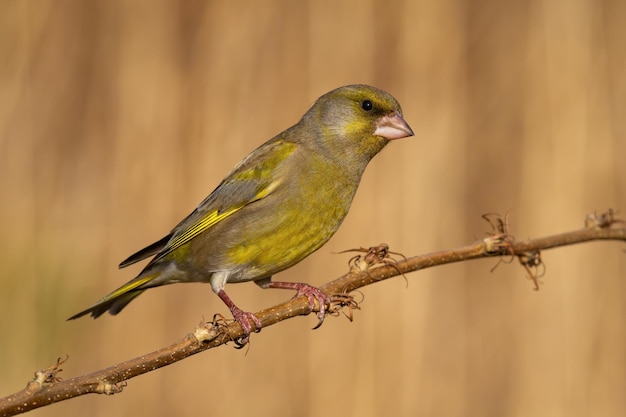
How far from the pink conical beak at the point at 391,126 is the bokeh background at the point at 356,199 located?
2.26 metres

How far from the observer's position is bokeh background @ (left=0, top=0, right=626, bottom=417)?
6.49 m

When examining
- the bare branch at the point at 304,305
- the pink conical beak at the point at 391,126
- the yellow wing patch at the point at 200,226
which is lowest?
the bare branch at the point at 304,305

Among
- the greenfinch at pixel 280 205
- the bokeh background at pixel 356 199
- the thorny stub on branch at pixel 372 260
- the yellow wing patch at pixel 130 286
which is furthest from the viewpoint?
the bokeh background at pixel 356 199

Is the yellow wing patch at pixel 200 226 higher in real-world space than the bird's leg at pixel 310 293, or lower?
higher

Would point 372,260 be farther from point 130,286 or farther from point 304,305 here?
point 130,286

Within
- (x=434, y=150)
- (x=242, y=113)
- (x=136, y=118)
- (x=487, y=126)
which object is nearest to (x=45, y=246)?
(x=136, y=118)

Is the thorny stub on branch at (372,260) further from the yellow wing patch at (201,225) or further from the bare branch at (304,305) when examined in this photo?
the yellow wing patch at (201,225)

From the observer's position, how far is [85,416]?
6.43 metres

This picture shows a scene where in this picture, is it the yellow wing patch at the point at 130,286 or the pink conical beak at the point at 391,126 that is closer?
the yellow wing patch at the point at 130,286

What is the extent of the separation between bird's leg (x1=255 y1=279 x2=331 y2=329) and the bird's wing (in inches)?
17.8

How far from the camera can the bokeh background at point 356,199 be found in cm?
649

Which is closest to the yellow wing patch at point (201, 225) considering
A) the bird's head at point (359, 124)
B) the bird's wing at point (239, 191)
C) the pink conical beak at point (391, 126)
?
the bird's wing at point (239, 191)

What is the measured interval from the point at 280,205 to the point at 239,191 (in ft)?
1.24

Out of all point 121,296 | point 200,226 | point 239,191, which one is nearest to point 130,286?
point 121,296
